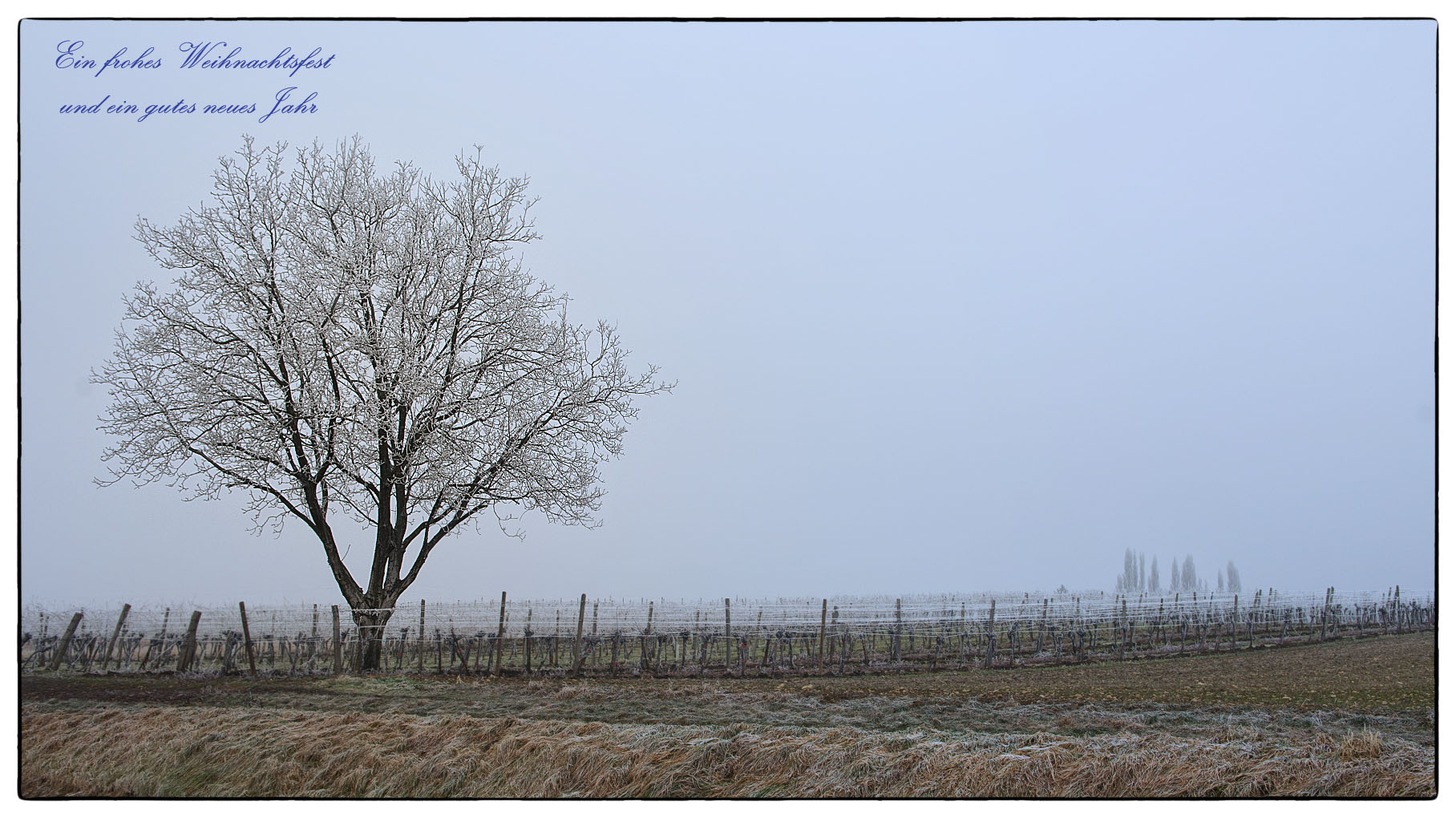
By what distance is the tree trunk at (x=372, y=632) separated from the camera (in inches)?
344

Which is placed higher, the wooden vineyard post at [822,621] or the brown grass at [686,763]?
the wooden vineyard post at [822,621]

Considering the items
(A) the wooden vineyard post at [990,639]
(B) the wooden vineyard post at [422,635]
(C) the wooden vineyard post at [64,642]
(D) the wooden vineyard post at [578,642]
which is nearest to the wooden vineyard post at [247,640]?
(C) the wooden vineyard post at [64,642]

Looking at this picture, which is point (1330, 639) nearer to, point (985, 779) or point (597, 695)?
point (985, 779)

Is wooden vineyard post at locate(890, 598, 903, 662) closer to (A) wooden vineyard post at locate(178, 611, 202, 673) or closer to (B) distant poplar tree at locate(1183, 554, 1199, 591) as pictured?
(B) distant poplar tree at locate(1183, 554, 1199, 591)

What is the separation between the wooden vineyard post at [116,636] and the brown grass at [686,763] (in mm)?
1314

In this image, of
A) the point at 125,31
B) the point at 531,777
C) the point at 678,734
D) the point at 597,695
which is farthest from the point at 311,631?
the point at 125,31

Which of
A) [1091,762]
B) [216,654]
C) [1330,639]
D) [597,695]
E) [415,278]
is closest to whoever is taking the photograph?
[1091,762]

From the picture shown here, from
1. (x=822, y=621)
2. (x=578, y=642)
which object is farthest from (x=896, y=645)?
(x=578, y=642)

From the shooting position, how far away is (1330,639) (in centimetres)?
1549

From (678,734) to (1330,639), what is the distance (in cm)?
1420

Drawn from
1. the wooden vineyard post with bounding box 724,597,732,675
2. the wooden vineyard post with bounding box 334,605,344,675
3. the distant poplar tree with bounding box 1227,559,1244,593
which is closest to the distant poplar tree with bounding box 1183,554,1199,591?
the distant poplar tree with bounding box 1227,559,1244,593

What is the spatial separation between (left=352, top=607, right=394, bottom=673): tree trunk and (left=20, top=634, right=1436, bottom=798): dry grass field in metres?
0.93

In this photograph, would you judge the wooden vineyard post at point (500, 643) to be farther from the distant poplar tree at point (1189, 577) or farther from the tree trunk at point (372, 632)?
the distant poplar tree at point (1189, 577)

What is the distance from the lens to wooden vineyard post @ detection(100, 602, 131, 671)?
7.86 meters
